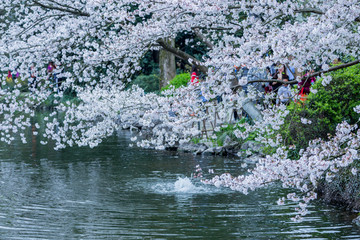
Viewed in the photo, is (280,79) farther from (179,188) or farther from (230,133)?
(230,133)

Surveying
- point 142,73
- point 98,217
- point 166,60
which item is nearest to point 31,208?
point 98,217

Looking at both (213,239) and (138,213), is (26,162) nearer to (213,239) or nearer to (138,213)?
(138,213)

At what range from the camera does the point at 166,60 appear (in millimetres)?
25531

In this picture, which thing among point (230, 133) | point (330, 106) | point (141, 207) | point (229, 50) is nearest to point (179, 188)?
point (141, 207)

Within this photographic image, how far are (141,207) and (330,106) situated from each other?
407 cm

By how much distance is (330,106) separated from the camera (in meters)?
10.4

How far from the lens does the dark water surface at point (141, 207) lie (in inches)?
292

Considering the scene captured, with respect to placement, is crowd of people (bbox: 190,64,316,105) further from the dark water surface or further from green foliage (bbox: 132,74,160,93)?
green foliage (bbox: 132,74,160,93)

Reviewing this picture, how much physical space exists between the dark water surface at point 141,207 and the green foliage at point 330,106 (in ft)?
4.48

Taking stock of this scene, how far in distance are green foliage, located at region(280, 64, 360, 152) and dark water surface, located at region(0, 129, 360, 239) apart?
53.8 inches

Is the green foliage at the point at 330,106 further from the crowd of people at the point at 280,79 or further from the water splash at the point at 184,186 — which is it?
the water splash at the point at 184,186

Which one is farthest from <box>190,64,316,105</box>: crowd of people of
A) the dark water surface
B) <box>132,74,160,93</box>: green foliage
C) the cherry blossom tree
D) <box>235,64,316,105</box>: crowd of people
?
<box>132,74,160,93</box>: green foliage

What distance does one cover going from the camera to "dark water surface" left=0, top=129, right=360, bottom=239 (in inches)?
292

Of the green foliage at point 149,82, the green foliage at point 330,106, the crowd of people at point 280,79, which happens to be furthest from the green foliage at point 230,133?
the green foliage at point 149,82
